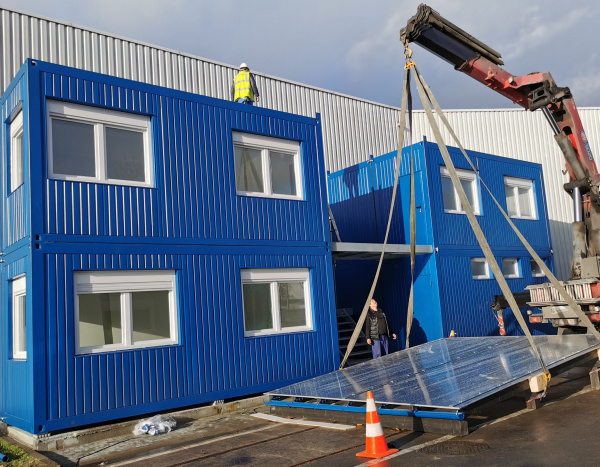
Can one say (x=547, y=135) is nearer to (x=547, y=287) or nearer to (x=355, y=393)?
(x=547, y=287)

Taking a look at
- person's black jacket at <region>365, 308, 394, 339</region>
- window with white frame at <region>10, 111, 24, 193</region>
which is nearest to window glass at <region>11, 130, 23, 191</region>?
window with white frame at <region>10, 111, 24, 193</region>

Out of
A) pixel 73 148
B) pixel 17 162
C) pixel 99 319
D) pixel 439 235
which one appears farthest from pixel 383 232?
pixel 17 162

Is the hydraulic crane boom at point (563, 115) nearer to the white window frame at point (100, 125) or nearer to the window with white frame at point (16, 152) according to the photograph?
the white window frame at point (100, 125)

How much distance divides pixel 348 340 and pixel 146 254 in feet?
23.7

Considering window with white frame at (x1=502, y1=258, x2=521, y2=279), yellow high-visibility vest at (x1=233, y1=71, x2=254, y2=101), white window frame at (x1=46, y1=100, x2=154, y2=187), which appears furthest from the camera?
window with white frame at (x1=502, y1=258, x2=521, y2=279)

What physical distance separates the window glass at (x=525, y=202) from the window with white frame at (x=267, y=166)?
9.74 meters

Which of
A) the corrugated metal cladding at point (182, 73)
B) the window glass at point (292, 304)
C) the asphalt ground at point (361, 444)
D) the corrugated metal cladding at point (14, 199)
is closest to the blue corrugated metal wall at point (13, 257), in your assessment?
the corrugated metal cladding at point (14, 199)

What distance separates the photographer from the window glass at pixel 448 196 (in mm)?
17141

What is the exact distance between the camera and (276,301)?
1236cm

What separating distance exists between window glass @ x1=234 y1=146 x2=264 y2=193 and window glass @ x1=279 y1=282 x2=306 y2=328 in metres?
2.18

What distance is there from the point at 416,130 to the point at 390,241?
32.5 feet

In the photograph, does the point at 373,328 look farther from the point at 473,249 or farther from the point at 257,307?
the point at 473,249

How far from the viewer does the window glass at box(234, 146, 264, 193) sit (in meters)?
12.4

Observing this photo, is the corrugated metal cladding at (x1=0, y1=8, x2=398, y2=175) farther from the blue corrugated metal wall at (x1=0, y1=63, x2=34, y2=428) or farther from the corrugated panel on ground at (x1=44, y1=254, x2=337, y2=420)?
the corrugated panel on ground at (x1=44, y1=254, x2=337, y2=420)
